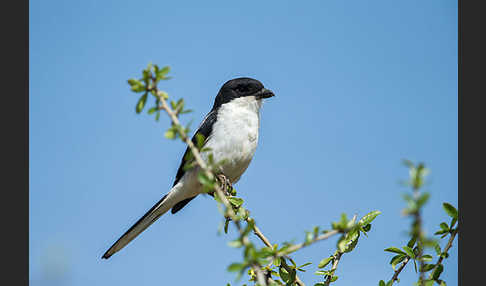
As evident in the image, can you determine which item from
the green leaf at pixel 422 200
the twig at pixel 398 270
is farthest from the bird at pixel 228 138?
the green leaf at pixel 422 200

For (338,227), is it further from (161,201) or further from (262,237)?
(161,201)

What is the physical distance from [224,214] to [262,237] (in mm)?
1141

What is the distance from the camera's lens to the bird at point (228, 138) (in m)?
5.26

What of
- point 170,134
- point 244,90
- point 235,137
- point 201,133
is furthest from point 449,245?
point 244,90

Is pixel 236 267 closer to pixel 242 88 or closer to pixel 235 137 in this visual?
pixel 235 137

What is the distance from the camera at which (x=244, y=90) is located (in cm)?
586

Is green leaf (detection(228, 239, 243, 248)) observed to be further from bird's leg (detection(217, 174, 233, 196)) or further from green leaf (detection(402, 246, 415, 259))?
bird's leg (detection(217, 174, 233, 196))

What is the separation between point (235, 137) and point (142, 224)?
4.39 ft

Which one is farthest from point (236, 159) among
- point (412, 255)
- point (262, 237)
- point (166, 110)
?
point (166, 110)

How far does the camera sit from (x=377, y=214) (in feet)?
9.15

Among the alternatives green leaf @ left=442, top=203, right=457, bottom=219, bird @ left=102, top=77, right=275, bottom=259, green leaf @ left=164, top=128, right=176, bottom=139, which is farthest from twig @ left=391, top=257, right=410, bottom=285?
bird @ left=102, top=77, right=275, bottom=259

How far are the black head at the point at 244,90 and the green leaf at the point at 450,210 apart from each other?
3826 mm

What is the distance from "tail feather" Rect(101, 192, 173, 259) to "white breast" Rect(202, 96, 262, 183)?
2.52 feet

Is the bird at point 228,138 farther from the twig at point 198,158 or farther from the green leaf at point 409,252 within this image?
the twig at point 198,158
